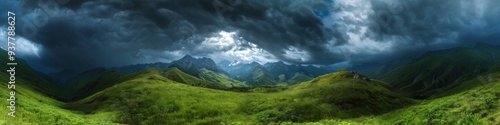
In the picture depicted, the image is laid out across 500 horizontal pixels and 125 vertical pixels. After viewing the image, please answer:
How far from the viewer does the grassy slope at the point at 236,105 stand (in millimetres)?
70375

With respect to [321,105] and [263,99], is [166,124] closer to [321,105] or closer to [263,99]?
[263,99]

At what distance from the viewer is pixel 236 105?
259 feet

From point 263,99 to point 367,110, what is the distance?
22.0m

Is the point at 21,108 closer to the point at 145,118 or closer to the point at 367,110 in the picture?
the point at 145,118

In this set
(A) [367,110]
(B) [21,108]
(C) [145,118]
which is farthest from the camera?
(A) [367,110]

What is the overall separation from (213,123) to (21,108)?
32561mm

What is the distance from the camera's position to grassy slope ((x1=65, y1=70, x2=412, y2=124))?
Result: 70.4 meters

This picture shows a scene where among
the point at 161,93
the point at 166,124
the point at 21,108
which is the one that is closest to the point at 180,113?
the point at 166,124

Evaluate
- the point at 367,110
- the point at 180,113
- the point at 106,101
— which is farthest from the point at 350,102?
the point at 106,101

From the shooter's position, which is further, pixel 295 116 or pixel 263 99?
pixel 263 99

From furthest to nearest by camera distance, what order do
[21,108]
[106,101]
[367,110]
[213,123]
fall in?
[106,101] → [367,110] → [213,123] → [21,108]

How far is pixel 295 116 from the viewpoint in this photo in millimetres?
69062

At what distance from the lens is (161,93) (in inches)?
3533

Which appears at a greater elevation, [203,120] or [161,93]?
[161,93]
